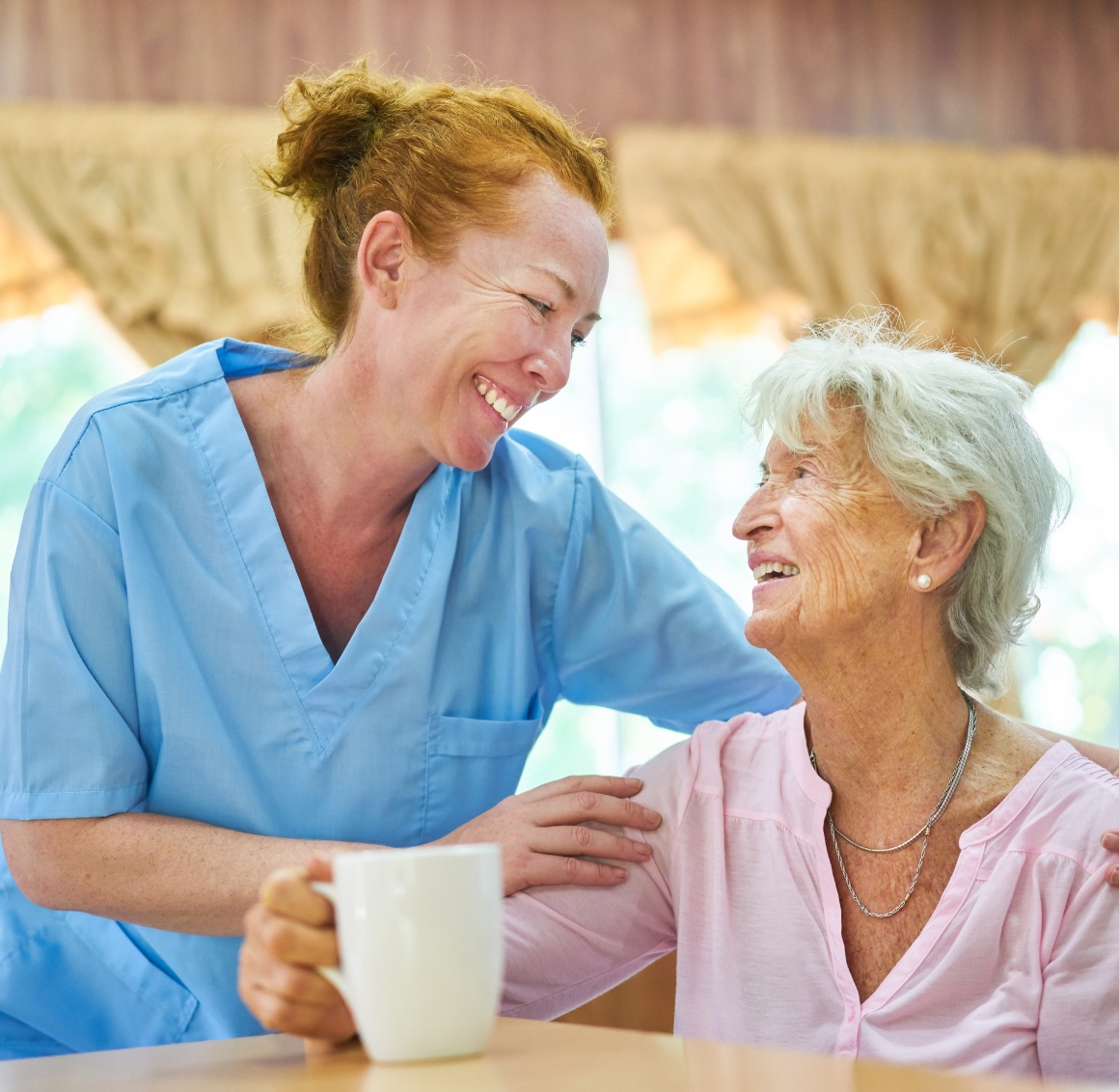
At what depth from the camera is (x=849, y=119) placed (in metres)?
4.06

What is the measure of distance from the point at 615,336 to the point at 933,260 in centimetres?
96

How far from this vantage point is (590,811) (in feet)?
4.39

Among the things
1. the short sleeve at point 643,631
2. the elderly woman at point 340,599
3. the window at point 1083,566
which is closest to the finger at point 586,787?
the elderly woman at point 340,599

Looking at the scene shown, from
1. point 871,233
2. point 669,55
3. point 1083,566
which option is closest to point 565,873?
point 871,233

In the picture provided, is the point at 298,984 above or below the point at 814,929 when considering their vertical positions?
above

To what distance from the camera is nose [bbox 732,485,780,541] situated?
1438 mm

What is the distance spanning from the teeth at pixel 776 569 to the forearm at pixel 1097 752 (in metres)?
0.30

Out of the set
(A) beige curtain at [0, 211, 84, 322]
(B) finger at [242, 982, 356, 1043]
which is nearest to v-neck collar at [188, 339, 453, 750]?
(B) finger at [242, 982, 356, 1043]

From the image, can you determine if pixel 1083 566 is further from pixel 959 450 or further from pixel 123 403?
pixel 123 403

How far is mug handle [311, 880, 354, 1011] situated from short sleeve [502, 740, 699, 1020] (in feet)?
1.70

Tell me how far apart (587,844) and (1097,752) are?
546 millimetres

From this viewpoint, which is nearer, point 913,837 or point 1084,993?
point 1084,993

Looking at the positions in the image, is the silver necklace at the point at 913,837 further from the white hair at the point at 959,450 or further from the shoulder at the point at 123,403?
the shoulder at the point at 123,403

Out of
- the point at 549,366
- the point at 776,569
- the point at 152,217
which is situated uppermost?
the point at 152,217
